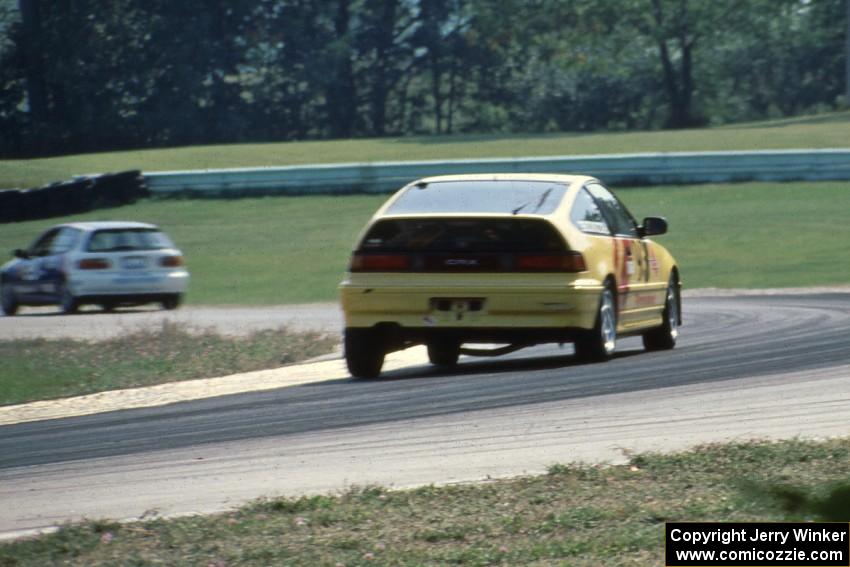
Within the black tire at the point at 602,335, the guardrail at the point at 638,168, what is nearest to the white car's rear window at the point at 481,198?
the black tire at the point at 602,335

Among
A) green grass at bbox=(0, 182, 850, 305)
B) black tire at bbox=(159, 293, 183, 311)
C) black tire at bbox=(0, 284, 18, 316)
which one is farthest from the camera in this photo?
green grass at bbox=(0, 182, 850, 305)

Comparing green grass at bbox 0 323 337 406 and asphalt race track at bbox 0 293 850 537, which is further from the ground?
asphalt race track at bbox 0 293 850 537

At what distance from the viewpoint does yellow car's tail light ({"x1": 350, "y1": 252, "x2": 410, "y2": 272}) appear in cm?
1185

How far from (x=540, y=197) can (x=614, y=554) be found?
6.95m

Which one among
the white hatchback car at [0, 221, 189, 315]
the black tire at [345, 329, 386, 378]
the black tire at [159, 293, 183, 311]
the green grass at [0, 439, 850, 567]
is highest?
the green grass at [0, 439, 850, 567]

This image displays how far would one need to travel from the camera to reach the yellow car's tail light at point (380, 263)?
11.9 metres

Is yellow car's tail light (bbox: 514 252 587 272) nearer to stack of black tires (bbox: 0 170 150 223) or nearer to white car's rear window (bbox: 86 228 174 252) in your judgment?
white car's rear window (bbox: 86 228 174 252)

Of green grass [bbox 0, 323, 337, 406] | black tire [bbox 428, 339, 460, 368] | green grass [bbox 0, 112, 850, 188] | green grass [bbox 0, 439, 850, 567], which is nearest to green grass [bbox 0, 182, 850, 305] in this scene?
green grass [bbox 0, 323, 337, 406]

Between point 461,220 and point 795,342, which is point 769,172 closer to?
point 795,342

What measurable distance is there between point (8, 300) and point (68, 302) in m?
1.56

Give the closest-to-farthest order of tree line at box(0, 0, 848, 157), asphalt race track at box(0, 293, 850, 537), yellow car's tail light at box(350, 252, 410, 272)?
A: asphalt race track at box(0, 293, 850, 537), yellow car's tail light at box(350, 252, 410, 272), tree line at box(0, 0, 848, 157)

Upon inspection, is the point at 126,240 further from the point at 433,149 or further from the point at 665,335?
the point at 433,149

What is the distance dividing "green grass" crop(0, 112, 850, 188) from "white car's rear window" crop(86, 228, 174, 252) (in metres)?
20.1

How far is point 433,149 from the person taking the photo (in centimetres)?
4981
